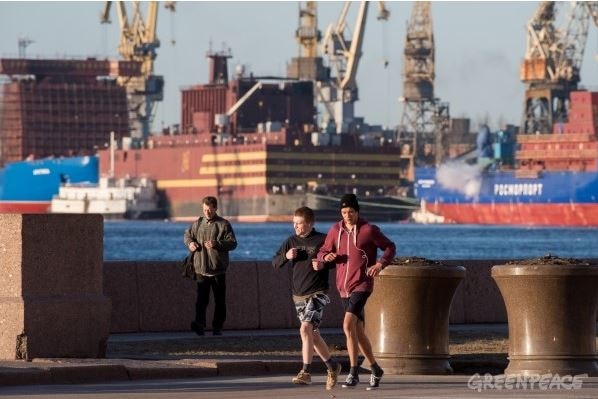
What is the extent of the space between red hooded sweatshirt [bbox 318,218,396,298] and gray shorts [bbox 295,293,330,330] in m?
0.21

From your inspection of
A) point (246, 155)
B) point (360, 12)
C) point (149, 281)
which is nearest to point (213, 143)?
point (246, 155)

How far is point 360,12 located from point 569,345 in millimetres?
177657

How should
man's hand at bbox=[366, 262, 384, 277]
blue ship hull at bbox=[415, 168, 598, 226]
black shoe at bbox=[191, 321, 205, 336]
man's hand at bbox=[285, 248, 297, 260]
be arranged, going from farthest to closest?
blue ship hull at bbox=[415, 168, 598, 226] → black shoe at bbox=[191, 321, 205, 336] → man's hand at bbox=[285, 248, 297, 260] → man's hand at bbox=[366, 262, 384, 277]

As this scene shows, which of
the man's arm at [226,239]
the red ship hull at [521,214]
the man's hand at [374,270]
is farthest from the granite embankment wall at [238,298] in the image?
the red ship hull at [521,214]

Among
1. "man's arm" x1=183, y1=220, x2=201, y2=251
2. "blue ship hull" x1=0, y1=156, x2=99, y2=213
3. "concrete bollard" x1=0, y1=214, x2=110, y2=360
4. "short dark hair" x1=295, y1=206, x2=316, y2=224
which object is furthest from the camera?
"blue ship hull" x1=0, y1=156, x2=99, y2=213

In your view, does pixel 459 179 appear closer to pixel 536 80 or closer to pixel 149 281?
pixel 536 80

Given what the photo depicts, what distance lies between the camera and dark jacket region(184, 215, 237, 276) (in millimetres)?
17844

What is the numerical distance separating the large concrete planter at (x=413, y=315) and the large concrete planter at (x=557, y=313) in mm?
604

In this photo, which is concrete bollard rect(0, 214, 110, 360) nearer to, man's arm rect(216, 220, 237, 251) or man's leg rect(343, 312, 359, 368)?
man's arm rect(216, 220, 237, 251)

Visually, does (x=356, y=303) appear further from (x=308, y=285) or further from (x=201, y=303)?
(x=201, y=303)

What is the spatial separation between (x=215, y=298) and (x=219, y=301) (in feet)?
0.17

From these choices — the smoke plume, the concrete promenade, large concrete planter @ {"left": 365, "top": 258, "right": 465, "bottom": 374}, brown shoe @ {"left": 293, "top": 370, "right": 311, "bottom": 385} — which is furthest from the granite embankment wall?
the smoke plume

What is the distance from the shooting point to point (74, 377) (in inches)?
577

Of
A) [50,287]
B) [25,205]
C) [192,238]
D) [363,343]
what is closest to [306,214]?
[363,343]
